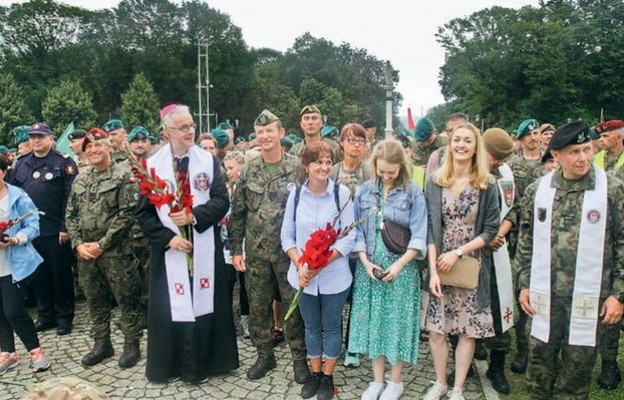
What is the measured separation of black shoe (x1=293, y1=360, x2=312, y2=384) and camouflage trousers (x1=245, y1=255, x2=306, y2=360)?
0.15 ft

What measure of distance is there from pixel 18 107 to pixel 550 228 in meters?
46.7

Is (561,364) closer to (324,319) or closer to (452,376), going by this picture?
(452,376)

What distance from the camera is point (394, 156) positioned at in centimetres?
404

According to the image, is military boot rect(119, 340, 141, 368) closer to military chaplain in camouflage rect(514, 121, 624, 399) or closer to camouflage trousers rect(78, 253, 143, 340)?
camouflage trousers rect(78, 253, 143, 340)

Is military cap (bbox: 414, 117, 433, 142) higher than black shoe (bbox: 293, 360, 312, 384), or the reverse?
military cap (bbox: 414, 117, 433, 142)

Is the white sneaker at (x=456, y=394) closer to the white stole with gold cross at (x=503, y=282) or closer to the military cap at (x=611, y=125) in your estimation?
the white stole with gold cross at (x=503, y=282)

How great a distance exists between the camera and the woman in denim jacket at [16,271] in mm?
4867

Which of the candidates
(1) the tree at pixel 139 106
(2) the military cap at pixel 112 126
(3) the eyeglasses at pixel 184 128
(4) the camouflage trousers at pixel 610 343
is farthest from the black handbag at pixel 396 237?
(1) the tree at pixel 139 106

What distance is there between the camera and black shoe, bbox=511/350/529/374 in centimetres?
482

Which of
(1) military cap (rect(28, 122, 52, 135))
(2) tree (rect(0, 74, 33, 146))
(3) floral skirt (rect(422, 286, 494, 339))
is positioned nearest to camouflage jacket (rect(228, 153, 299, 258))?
(3) floral skirt (rect(422, 286, 494, 339))

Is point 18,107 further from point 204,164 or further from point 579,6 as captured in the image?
point 579,6

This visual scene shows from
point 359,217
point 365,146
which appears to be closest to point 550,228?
point 359,217

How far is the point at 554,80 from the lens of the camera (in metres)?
43.0

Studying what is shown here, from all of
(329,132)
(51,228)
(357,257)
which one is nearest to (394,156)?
(357,257)
